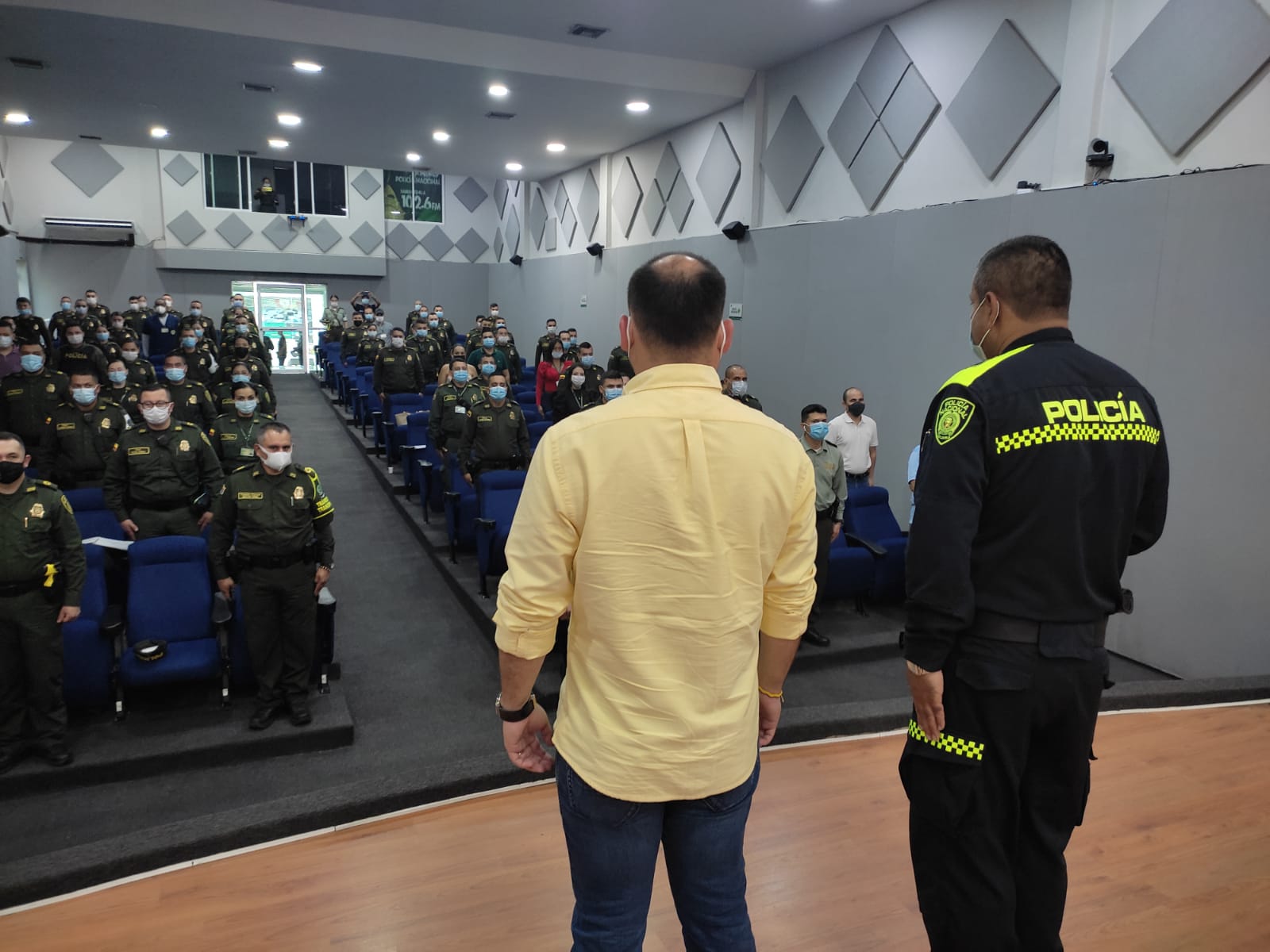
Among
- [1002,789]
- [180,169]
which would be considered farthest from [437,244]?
[1002,789]

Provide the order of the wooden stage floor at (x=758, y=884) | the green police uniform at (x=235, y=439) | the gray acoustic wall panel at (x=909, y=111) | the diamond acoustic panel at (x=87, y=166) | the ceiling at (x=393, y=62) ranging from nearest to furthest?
the wooden stage floor at (x=758, y=884) → the green police uniform at (x=235, y=439) → the gray acoustic wall panel at (x=909, y=111) → the ceiling at (x=393, y=62) → the diamond acoustic panel at (x=87, y=166)

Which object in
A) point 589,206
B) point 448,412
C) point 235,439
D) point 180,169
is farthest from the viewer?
point 180,169

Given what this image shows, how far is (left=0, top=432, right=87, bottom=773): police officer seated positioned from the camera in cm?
332

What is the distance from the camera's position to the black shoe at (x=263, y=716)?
3699mm

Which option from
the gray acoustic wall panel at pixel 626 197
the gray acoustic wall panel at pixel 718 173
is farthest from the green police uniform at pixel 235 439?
the gray acoustic wall panel at pixel 626 197

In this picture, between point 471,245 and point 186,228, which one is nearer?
point 186,228

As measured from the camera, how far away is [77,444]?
5.57 m

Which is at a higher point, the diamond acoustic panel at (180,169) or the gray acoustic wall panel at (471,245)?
the diamond acoustic panel at (180,169)

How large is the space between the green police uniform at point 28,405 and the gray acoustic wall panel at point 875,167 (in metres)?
6.96

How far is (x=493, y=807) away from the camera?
9.49 ft

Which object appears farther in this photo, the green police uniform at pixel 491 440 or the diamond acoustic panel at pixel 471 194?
the diamond acoustic panel at pixel 471 194

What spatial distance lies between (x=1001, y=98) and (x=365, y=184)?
15.7 m

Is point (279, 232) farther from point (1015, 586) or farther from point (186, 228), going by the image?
point (1015, 586)

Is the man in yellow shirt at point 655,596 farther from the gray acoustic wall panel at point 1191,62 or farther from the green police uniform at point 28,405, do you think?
the green police uniform at point 28,405
